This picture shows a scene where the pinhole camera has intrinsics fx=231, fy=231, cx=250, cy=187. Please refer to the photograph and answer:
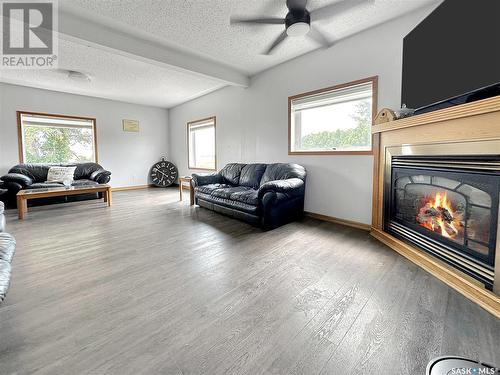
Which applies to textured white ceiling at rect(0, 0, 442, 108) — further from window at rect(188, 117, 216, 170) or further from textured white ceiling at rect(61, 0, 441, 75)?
window at rect(188, 117, 216, 170)

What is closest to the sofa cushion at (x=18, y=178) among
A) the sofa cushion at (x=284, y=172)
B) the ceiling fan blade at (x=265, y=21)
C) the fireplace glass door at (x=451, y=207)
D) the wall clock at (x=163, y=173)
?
the wall clock at (x=163, y=173)

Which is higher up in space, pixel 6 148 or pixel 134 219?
pixel 6 148

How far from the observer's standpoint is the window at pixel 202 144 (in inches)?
241

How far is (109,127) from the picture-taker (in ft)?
21.2

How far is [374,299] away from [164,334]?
1.39 m

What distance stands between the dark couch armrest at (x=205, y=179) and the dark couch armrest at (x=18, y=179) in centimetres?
325

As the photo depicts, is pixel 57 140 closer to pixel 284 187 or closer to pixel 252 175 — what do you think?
pixel 252 175

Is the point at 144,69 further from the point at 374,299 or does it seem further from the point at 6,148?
the point at 374,299

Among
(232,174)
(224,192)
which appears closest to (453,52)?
(224,192)

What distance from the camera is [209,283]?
6.01ft

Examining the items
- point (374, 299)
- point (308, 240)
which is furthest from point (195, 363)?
point (308, 240)

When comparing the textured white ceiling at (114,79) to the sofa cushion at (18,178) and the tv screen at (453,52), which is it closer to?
the sofa cushion at (18,178)

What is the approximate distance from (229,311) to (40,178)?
5.88 metres

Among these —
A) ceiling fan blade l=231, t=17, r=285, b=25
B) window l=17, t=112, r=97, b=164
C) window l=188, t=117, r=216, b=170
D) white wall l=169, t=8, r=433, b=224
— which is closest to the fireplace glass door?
white wall l=169, t=8, r=433, b=224
